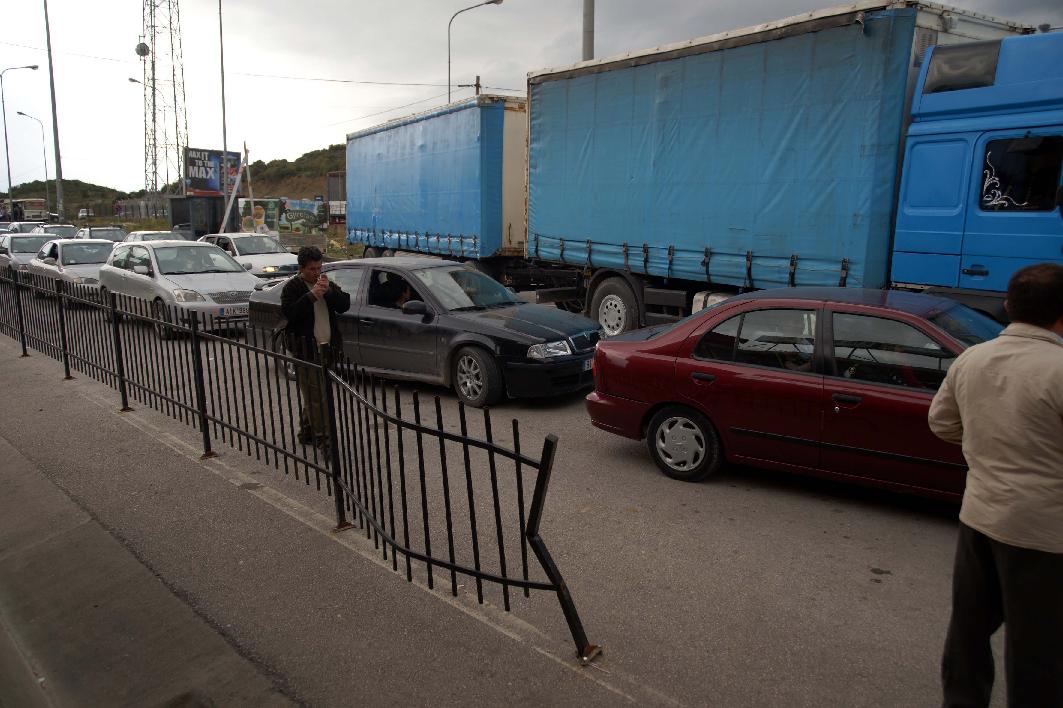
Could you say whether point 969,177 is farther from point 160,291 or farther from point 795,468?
point 160,291

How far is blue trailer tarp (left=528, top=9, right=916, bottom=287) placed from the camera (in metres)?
8.48

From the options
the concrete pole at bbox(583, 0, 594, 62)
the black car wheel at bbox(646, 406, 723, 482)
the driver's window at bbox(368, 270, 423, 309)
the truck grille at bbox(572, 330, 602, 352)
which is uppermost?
the concrete pole at bbox(583, 0, 594, 62)

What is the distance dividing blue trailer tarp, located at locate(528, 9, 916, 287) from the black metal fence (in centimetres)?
449

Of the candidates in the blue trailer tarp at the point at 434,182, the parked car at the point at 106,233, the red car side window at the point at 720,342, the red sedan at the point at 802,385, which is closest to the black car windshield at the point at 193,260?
the blue trailer tarp at the point at 434,182

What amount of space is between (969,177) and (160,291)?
1143cm

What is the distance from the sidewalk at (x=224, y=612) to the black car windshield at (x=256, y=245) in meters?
12.7

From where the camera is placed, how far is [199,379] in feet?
20.4

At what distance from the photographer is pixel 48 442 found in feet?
22.5

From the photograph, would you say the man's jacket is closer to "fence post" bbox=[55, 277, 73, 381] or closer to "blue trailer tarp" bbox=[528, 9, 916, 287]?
"fence post" bbox=[55, 277, 73, 381]

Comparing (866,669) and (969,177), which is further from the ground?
(969,177)

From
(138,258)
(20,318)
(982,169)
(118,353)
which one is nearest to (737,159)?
(982,169)

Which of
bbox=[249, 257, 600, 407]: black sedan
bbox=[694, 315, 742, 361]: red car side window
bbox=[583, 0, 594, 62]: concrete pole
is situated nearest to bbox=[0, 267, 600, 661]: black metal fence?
bbox=[249, 257, 600, 407]: black sedan

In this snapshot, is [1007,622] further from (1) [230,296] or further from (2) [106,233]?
(2) [106,233]

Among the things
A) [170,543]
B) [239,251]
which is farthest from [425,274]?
[239,251]
